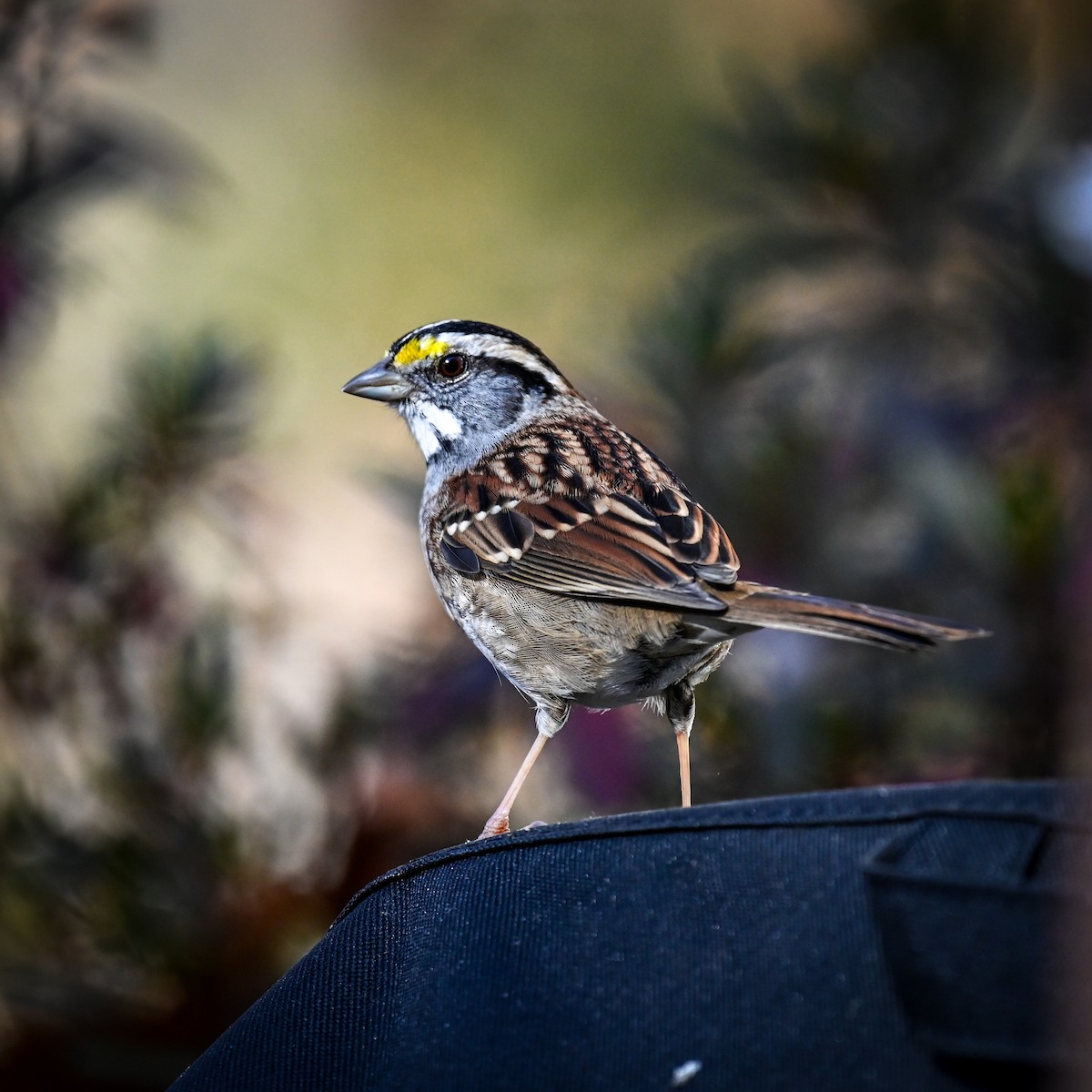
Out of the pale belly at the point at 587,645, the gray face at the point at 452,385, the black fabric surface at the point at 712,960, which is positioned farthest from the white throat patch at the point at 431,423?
the black fabric surface at the point at 712,960

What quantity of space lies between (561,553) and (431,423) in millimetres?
676

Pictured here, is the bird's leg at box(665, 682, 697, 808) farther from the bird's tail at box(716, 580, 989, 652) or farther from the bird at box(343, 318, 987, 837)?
the bird's tail at box(716, 580, 989, 652)

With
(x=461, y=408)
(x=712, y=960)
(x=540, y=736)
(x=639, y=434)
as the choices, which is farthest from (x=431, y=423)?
(x=712, y=960)

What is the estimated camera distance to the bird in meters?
2.48

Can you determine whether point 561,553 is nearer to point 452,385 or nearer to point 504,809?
point 504,809

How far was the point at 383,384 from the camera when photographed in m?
3.21

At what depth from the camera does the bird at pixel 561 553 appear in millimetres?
2482

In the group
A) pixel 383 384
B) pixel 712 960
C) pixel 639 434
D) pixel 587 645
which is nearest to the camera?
pixel 712 960

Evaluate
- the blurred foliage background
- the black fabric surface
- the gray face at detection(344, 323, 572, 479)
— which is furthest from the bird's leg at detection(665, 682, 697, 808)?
the black fabric surface

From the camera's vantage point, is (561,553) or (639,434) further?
(639,434)

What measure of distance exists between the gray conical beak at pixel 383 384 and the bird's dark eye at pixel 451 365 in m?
0.07

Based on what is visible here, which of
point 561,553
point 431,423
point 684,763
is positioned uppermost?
point 431,423

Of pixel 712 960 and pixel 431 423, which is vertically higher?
pixel 431 423

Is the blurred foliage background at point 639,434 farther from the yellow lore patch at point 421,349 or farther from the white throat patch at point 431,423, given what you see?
the yellow lore patch at point 421,349
